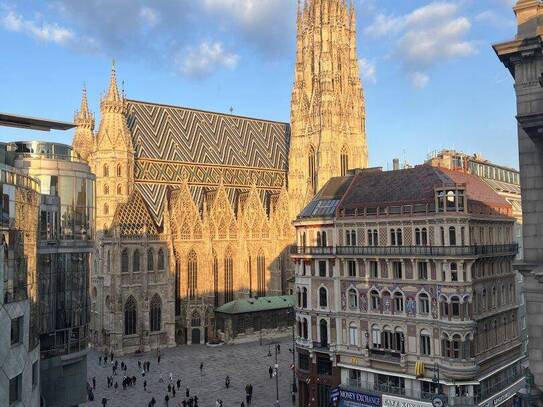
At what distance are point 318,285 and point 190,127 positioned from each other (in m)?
56.0

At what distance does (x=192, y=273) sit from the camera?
79625mm

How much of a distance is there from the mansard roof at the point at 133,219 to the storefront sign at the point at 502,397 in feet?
154

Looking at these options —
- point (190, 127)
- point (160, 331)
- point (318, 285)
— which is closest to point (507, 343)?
point (318, 285)

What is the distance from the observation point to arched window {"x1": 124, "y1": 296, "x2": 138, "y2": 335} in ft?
234

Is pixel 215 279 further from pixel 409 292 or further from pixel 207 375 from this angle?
pixel 409 292

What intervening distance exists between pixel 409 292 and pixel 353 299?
4.69 meters

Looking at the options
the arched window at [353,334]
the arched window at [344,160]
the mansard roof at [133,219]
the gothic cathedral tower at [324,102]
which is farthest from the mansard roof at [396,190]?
the arched window at [344,160]

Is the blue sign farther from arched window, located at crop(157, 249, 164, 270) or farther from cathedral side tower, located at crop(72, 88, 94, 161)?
cathedral side tower, located at crop(72, 88, 94, 161)

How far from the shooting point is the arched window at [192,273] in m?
78.9

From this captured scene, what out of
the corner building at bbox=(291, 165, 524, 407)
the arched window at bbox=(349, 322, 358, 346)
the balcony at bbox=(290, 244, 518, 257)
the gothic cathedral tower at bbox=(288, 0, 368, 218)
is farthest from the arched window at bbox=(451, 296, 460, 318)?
the gothic cathedral tower at bbox=(288, 0, 368, 218)

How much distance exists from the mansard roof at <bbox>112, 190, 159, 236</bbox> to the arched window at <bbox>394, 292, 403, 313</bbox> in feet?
137

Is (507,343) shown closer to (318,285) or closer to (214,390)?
(318,285)

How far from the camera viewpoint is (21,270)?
2411 cm

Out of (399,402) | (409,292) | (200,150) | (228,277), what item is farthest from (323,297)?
(200,150)
